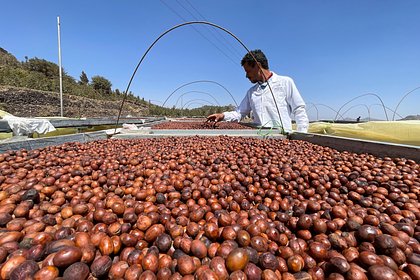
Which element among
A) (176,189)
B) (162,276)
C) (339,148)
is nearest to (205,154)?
(176,189)

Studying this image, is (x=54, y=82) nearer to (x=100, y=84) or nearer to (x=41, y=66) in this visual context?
(x=41, y=66)

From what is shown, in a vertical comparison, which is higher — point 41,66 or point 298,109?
point 41,66

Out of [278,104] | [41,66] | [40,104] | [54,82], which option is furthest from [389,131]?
[41,66]

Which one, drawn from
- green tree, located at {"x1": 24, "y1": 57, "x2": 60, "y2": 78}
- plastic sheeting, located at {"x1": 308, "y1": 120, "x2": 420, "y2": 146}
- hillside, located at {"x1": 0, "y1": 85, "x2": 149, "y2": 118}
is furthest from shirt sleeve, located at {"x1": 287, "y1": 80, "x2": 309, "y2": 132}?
green tree, located at {"x1": 24, "y1": 57, "x2": 60, "y2": 78}

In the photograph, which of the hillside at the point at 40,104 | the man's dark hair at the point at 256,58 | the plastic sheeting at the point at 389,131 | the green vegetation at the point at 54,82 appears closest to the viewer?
the plastic sheeting at the point at 389,131

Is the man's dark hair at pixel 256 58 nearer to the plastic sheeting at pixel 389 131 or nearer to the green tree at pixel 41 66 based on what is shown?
the plastic sheeting at pixel 389 131

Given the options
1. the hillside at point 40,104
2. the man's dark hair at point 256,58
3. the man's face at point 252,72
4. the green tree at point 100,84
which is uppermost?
the green tree at point 100,84

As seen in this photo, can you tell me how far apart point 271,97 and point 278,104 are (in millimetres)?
197

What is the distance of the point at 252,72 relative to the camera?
3939 millimetres

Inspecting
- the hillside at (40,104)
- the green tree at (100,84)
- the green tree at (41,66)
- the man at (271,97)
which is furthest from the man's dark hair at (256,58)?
the green tree at (100,84)

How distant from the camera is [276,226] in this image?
924 mm

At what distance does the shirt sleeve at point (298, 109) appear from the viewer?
136 inches

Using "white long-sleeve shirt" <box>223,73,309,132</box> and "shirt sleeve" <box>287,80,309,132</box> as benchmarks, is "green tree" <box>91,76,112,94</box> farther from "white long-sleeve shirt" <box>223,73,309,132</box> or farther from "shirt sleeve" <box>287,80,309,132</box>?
"shirt sleeve" <box>287,80,309,132</box>

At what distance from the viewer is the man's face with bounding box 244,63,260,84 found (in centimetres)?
388
